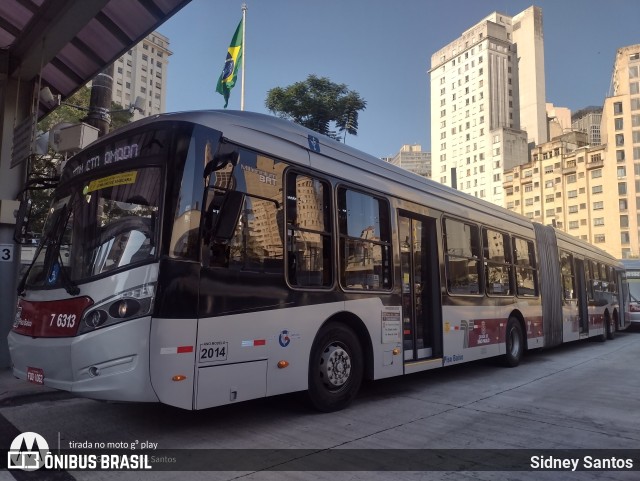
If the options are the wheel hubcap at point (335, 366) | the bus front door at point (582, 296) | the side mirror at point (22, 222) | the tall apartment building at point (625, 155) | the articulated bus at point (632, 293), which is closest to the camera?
the wheel hubcap at point (335, 366)

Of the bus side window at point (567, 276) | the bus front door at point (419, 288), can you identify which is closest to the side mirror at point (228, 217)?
the bus front door at point (419, 288)

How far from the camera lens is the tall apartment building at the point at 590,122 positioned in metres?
122

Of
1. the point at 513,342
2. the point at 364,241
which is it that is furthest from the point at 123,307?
the point at 513,342

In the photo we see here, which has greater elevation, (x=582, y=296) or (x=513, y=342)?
(x=582, y=296)

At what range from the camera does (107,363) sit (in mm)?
4117

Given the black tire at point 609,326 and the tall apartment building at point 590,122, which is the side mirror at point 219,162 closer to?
the black tire at point 609,326

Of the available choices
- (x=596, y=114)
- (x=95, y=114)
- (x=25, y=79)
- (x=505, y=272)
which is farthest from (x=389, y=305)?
(x=596, y=114)

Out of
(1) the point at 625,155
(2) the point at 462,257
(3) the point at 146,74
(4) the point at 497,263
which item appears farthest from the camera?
(3) the point at 146,74

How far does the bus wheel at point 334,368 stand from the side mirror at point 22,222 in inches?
146

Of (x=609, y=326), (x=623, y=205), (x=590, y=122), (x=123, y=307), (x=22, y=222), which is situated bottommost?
(x=609, y=326)

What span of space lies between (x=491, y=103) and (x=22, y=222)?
11204 centimetres

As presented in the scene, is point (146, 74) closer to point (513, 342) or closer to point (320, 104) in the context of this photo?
point (320, 104)

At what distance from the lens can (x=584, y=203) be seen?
92.2 m

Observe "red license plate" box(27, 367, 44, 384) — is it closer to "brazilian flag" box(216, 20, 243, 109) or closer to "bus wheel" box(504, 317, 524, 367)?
"bus wheel" box(504, 317, 524, 367)
